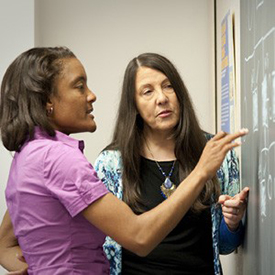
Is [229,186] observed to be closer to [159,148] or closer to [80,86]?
[159,148]

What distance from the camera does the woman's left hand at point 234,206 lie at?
1634 millimetres

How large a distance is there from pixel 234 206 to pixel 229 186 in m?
0.19

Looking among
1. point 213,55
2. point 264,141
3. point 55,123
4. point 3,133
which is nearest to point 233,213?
point 264,141

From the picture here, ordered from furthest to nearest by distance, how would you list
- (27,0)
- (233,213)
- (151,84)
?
1. (27,0)
2. (151,84)
3. (233,213)

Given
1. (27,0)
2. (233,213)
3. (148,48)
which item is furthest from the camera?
(148,48)

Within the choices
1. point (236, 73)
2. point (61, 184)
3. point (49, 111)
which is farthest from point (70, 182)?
point (236, 73)

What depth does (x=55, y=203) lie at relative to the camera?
1200mm

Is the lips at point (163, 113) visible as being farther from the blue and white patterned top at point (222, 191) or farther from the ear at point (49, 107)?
the ear at point (49, 107)

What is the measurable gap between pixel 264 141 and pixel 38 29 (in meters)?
1.81

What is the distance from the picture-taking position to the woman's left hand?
Answer: 5.36ft

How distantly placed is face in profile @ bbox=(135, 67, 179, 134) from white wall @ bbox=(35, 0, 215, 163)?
975 millimetres

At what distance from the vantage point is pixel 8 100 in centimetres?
128

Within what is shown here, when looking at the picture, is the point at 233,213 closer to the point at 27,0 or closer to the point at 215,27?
the point at 215,27

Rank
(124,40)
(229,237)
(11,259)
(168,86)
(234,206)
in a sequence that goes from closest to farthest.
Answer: (11,259) < (234,206) < (229,237) < (168,86) < (124,40)
